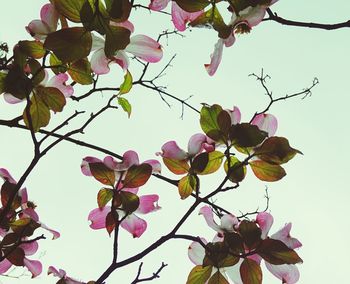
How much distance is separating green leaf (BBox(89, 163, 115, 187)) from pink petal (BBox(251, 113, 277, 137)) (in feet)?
0.74

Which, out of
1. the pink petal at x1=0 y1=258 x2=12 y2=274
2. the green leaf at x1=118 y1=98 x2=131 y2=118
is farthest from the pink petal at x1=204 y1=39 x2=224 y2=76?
the pink petal at x1=0 y1=258 x2=12 y2=274

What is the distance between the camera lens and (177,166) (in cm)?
79

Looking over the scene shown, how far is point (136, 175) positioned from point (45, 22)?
0.76ft

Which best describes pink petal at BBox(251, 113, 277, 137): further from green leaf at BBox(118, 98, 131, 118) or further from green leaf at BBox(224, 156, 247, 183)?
green leaf at BBox(118, 98, 131, 118)

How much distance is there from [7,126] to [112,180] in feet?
0.73

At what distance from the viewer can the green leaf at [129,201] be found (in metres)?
0.73

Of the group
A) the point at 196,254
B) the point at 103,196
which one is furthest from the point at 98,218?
the point at 196,254

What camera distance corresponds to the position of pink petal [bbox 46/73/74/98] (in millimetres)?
820

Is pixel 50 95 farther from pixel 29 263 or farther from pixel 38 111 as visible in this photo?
pixel 29 263

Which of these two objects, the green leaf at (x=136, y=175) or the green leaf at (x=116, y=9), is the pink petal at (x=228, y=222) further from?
the green leaf at (x=116, y=9)

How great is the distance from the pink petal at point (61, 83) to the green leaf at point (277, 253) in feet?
1.26

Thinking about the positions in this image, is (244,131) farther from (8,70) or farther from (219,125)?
(8,70)

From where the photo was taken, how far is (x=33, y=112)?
0.76 metres

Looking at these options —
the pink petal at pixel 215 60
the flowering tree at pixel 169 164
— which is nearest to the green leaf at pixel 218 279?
the flowering tree at pixel 169 164
